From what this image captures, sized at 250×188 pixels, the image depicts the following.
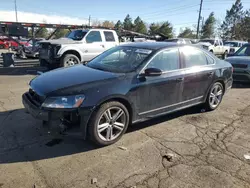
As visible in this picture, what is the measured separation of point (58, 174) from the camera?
9.75 ft

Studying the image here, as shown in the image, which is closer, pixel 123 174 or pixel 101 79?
pixel 123 174

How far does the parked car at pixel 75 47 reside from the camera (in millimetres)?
9609

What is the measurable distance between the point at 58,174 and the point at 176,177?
1.50m

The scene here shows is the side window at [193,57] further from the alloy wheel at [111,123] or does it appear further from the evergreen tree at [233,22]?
the evergreen tree at [233,22]

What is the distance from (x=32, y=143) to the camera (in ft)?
12.3

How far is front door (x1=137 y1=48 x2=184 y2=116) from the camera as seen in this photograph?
4.05 m

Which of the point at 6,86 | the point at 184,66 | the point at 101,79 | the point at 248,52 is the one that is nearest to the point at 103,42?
the point at 6,86

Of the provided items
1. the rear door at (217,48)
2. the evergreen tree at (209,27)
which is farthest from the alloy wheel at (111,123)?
the evergreen tree at (209,27)

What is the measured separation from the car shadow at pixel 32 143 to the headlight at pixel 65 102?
A: 0.49 metres

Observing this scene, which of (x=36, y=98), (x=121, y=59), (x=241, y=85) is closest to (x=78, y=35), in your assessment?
(x=121, y=59)

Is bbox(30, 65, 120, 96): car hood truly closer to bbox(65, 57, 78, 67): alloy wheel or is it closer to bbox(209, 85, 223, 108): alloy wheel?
bbox(209, 85, 223, 108): alloy wheel

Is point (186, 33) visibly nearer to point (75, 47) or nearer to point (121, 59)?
point (75, 47)

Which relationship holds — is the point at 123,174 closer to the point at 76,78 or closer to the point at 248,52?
the point at 76,78

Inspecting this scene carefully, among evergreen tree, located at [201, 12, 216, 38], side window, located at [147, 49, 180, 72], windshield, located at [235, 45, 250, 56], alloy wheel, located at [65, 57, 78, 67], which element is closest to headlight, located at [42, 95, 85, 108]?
side window, located at [147, 49, 180, 72]
